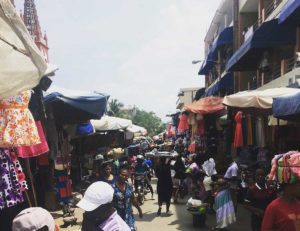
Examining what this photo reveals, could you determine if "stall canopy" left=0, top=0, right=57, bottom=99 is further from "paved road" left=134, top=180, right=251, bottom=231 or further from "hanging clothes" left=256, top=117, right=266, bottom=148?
"hanging clothes" left=256, top=117, right=266, bottom=148

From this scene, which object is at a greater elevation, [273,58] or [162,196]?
[273,58]

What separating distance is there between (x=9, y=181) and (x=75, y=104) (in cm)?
198

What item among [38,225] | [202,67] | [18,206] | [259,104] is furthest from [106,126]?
[202,67]

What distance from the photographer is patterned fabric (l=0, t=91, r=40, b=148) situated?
3453mm

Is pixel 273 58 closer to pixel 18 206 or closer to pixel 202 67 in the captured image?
pixel 18 206

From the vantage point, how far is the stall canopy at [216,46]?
2189 cm

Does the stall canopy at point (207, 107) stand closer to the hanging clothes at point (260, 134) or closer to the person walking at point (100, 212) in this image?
the hanging clothes at point (260, 134)

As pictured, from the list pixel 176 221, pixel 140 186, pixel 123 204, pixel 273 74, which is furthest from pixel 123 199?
pixel 273 74

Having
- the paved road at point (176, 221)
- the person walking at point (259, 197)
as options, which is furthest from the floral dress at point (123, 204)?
the paved road at point (176, 221)

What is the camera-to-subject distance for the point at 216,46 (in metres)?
22.5

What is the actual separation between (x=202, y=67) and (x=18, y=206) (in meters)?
27.9

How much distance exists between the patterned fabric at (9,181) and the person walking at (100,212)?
0.58 m

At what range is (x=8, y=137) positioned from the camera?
11.3 ft

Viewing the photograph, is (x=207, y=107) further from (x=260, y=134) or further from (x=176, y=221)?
(x=176, y=221)
